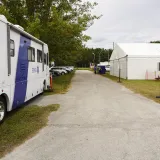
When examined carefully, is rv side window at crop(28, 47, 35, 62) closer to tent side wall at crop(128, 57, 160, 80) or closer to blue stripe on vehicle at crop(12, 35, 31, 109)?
blue stripe on vehicle at crop(12, 35, 31, 109)

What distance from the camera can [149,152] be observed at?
516cm

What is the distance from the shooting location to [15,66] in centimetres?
839

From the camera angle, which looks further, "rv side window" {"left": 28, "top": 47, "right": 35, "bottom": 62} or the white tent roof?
the white tent roof

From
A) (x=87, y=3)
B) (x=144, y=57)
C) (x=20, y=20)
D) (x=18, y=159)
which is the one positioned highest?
(x=87, y=3)

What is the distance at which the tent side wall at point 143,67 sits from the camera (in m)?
28.4

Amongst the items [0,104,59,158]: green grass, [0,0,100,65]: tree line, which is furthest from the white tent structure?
[0,104,59,158]: green grass

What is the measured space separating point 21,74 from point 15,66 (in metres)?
0.76

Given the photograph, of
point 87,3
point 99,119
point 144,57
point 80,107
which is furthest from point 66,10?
point 99,119

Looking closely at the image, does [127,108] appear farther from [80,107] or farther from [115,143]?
[115,143]

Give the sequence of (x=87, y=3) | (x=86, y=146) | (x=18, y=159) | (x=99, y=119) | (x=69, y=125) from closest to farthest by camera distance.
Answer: (x=18, y=159), (x=86, y=146), (x=69, y=125), (x=99, y=119), (x=87, y=3)

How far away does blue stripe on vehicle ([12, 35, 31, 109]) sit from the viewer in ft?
28.3

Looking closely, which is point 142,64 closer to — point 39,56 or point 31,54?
point 39,56

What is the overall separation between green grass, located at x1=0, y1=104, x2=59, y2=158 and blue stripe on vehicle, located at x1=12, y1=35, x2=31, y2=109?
468mm

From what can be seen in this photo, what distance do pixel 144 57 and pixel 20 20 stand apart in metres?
14.6
